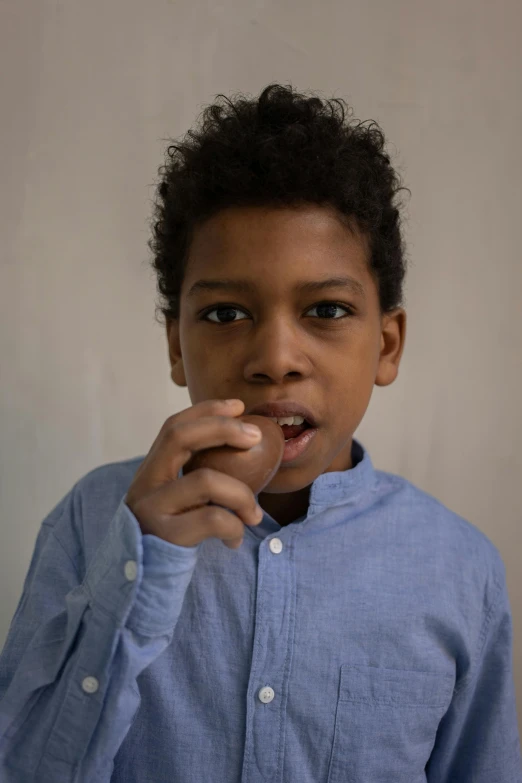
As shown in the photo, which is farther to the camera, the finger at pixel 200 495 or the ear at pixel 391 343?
the ear at pixel 391 343

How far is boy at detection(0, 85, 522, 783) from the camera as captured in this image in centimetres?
73

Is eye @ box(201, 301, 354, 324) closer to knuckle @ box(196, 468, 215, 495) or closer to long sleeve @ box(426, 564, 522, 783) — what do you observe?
knuckle @ box(196, 468, 215, 495)

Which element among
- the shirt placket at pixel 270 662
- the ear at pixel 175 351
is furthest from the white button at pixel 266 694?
the ear at pixel 175 351

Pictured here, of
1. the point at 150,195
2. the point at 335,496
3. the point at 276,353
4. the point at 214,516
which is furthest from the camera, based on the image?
the point at 150,195

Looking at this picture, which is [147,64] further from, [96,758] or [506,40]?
[96,758]

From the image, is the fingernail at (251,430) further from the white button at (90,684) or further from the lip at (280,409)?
the white button at (90,684)

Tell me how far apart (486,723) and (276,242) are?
60 cm

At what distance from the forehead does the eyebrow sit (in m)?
0.01

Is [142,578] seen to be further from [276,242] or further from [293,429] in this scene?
[276,242]

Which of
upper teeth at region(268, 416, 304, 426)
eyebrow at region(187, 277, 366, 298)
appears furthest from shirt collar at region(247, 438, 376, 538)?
eyebrow at region(187, 277, 366, 298)

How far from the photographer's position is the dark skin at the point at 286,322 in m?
0.79

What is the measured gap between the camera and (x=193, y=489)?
2.17 feet

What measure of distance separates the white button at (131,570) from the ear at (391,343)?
43 cm

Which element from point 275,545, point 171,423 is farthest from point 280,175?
point 275,545
